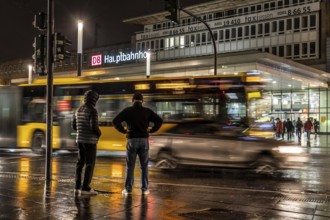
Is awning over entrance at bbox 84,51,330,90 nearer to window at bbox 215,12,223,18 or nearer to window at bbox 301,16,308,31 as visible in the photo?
window at bbox 301,16,308,31

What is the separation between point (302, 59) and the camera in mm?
53594

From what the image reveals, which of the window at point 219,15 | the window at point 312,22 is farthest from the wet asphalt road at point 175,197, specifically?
the window at point 219,15

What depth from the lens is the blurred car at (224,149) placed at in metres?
12.3

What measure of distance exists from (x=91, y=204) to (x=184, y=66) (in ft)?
92.0

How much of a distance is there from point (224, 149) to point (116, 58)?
3320 centimetres

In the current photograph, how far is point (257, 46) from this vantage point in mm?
55656

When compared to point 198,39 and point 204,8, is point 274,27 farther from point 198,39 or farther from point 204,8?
point 204,8

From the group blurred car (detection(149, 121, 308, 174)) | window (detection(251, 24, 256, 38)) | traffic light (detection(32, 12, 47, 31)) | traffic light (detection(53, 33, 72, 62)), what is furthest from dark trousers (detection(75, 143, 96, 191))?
window (detection(251, 24, 256, 38))

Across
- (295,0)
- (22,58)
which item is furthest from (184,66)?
(22,58)

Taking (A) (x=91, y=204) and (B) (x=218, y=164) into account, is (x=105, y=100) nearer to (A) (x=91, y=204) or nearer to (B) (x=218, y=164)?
(B) (x=218, y=164)

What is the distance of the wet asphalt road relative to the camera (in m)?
6.98

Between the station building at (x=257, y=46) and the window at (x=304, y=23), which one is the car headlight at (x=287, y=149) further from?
the window at (x=304, y=23)

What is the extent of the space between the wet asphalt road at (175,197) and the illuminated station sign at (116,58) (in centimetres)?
3100

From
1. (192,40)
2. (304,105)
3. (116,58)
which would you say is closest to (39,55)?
(116,58)
